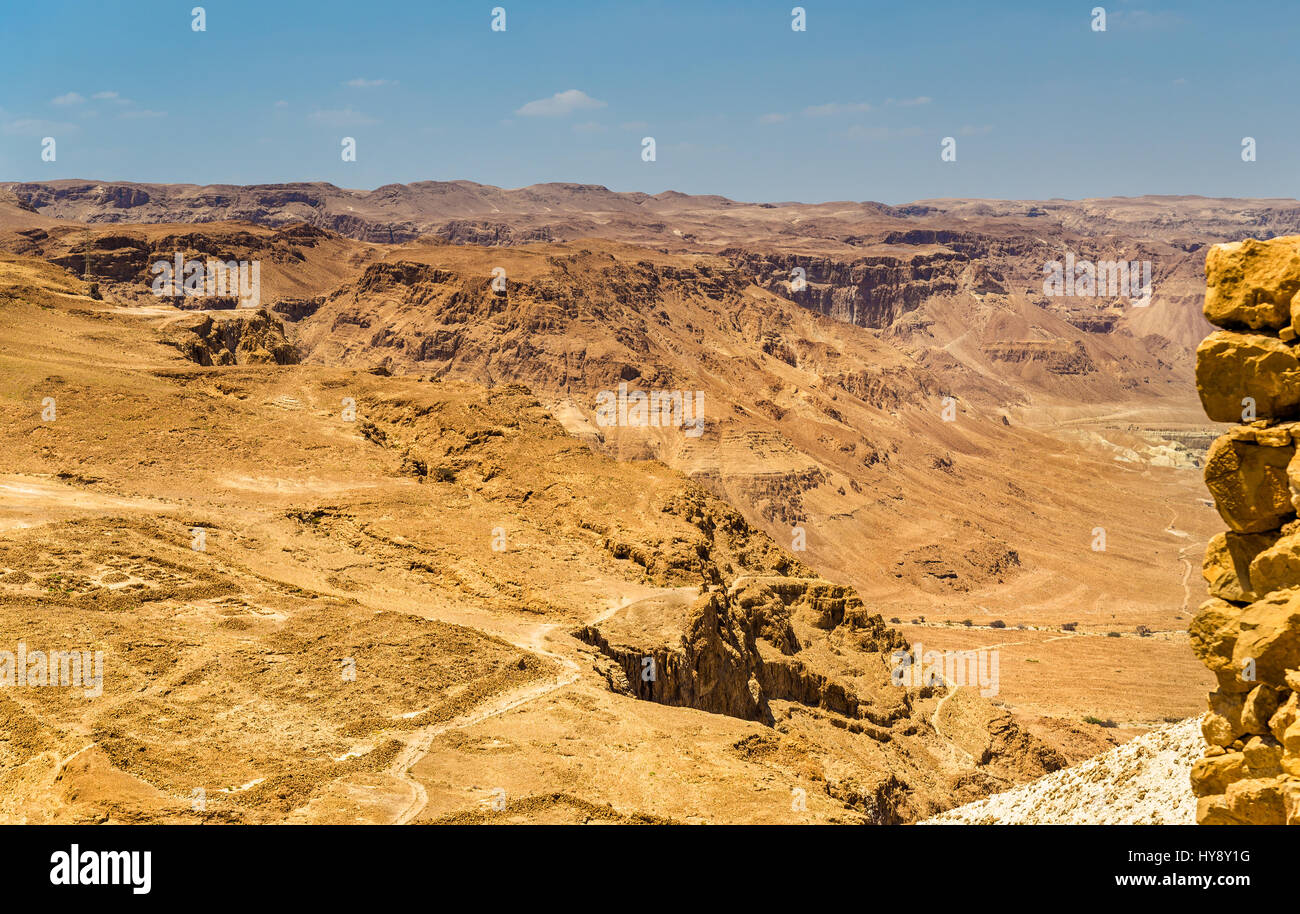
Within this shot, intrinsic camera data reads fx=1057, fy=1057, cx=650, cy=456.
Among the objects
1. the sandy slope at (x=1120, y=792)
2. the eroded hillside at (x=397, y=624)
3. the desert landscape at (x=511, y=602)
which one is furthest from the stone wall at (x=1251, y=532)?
the eroded hillside at (x=397, y=624)

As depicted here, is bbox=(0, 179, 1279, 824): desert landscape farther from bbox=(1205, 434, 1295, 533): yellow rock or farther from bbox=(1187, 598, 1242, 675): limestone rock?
bbox=(1205, 434, 1295, 533): yellow rock

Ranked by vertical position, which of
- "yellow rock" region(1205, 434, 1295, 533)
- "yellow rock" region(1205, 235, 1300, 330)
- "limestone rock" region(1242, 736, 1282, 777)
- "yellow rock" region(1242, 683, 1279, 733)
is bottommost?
"limestone rock" region(1242, 736, 1282, 777)

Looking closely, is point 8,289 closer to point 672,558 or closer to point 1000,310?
point 672,558

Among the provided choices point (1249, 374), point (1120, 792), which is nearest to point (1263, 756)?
point (1249, 374)

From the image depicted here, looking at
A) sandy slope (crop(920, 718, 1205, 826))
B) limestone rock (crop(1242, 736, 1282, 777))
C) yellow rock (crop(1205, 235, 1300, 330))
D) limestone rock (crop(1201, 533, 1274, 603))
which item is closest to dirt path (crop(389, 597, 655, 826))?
sandy slope (crop(920, 718, 1205, 826))

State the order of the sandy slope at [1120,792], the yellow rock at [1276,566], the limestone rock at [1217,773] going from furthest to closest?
the sandy slope at [1120,792]
the limestone rock at [1217,773]
the yellow rock at [1276,566]

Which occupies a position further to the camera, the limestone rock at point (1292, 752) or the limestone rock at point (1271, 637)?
the limestone rock at point (1271, 637)

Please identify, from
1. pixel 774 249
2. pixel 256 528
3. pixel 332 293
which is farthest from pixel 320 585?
pixel 774 249

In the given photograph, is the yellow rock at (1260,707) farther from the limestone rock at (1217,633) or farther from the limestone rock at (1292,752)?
the limestone rock at (1292,752)
